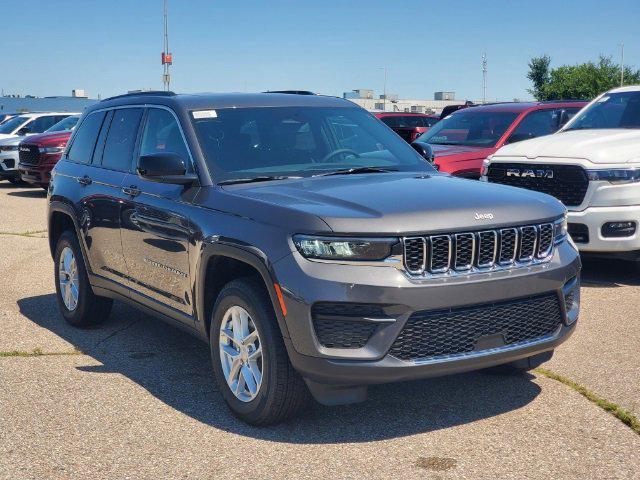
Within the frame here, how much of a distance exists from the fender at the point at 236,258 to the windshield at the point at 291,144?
0.53 meters

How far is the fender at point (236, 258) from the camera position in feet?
15.0

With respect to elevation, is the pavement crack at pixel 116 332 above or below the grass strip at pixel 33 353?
below

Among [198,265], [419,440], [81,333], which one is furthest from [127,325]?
[419,440]

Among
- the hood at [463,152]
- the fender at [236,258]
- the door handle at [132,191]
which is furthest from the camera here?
the hood at [463,152]

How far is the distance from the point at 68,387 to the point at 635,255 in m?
5.37

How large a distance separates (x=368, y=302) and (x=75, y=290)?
370 centimetres

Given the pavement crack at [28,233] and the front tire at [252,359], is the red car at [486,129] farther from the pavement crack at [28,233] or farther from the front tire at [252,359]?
the front tire at [252,359]

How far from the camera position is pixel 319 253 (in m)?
4.45

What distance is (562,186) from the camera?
347 inches

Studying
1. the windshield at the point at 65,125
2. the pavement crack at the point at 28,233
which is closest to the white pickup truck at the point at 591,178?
the pavement crack at the point at 28,233

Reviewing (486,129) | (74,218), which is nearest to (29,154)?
(486,129)

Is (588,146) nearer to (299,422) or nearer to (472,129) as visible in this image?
(472,129)

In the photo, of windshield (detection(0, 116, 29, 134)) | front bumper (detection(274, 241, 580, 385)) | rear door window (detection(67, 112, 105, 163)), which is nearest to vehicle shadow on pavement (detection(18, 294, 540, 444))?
front bumper (detection(274, 241, 580, 385))

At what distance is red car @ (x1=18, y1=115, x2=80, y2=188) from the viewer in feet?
60.6
